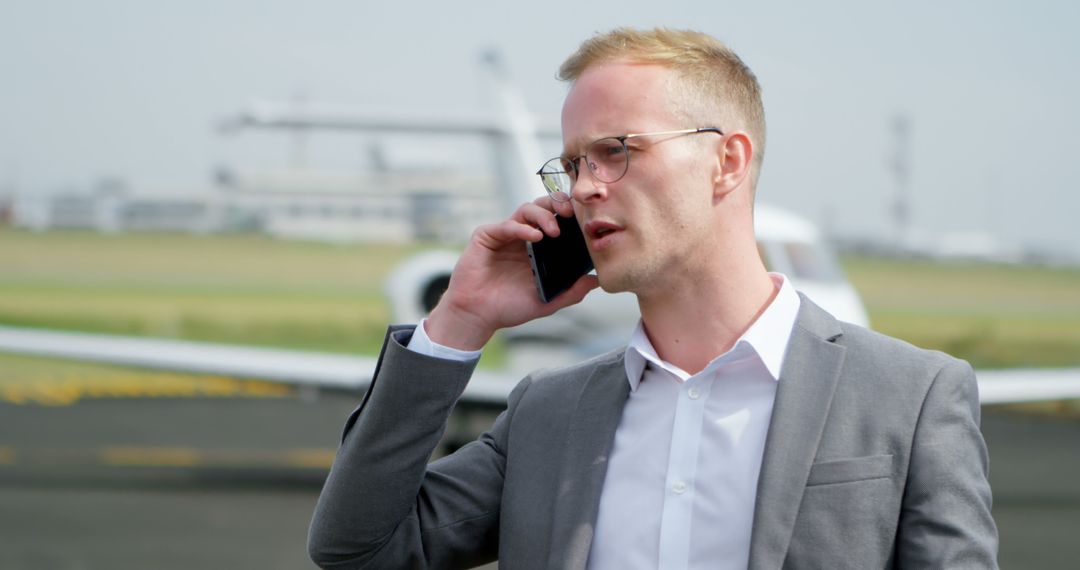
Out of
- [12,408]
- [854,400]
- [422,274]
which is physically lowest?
[12,408]

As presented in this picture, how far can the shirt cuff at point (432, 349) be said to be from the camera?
5.85 ft

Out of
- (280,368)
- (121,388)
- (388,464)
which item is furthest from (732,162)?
(121,388)

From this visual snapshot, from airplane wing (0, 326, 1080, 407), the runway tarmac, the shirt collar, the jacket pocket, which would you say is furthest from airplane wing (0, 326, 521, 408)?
the jacket pocket

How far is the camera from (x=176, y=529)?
863 centimetres

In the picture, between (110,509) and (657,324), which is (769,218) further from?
(657,324)

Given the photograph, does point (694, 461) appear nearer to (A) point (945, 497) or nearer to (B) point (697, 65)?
(A) point (945, 497)

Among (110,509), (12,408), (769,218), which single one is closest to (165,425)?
(12,408)

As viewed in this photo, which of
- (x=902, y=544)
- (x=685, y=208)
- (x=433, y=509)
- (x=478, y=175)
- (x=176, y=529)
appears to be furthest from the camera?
(x=478, y=175)

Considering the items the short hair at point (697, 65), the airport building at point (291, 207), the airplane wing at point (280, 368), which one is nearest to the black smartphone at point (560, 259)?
the short hair at point (697, 65)

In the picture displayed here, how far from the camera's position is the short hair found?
1.68m

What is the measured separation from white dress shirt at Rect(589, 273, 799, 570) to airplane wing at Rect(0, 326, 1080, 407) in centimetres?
901

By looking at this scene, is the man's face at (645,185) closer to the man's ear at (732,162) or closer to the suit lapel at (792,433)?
the man's ear at (732,162)

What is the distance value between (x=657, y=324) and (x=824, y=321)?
0.24 m

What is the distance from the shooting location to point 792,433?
5.10ft
